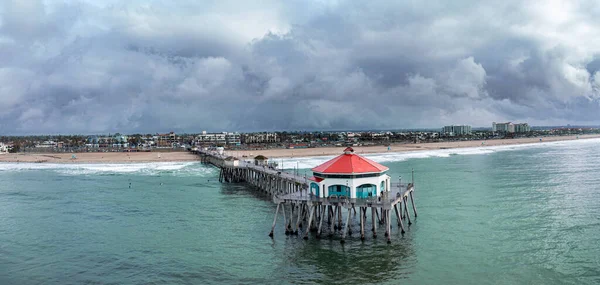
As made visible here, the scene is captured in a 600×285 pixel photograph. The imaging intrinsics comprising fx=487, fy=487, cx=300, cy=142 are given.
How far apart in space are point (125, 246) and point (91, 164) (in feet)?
287

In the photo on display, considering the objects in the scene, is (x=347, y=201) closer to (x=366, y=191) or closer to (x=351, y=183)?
(x=351, y=183)

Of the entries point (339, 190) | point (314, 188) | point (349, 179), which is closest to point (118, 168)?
point (314, 188)

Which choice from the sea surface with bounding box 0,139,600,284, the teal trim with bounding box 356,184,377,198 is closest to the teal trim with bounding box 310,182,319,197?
the teal trim with bounding box 356,184,377,198

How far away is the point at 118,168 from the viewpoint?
326ft

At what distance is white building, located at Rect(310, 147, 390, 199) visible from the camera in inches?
1379

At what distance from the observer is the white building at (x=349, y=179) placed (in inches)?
1379

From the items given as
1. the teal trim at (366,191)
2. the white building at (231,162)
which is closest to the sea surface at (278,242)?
the teal trim at (366,191)

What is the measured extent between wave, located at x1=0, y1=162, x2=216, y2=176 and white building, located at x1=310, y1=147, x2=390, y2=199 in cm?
5420

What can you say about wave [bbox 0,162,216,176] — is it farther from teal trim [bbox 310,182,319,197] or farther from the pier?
the pier

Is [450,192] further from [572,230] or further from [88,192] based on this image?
[88,192]

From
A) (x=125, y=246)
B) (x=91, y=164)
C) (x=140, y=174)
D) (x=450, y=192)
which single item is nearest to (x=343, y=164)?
(x=125, y=246)

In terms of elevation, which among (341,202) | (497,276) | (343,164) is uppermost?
(343,164)

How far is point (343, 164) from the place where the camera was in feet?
118

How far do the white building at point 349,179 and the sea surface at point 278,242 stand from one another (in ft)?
11.0
